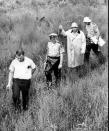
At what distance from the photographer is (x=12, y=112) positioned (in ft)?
17.3

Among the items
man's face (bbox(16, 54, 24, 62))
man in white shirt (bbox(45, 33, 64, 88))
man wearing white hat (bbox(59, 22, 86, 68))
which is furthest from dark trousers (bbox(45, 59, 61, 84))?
man's face (bbox(16, 54, 24, 62))

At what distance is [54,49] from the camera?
20.3ft

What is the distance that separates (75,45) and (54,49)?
3.67 ft

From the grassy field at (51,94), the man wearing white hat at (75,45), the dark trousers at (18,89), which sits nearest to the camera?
the grassy field at (51,94)

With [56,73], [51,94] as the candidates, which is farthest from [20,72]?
[56,73]

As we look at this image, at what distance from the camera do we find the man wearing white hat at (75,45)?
7020mm

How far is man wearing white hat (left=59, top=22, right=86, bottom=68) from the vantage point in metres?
7.02

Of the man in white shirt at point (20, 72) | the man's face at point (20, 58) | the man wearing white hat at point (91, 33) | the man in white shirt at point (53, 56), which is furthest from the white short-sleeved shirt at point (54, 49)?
the man wearing white hat at point (91, 33)

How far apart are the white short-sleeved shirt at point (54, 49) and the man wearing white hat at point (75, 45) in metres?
0.83

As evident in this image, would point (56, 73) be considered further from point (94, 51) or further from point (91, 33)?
point (94, 51)

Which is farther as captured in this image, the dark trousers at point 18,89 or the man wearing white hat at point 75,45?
the man wearing white hat at point 75,45

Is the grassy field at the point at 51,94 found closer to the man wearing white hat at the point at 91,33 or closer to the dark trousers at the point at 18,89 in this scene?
the dark trousers at the point at 18,89

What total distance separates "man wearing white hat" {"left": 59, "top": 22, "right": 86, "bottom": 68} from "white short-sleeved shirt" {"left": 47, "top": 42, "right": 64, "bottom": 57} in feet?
2.71

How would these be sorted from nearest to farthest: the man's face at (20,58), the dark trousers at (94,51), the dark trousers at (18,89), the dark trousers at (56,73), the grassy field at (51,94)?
the grassy field at (51,94), the man's face at (20,58), the dark trousers at (18,89), the dark trousers at (56,73), the dark trousers at (94,51)
